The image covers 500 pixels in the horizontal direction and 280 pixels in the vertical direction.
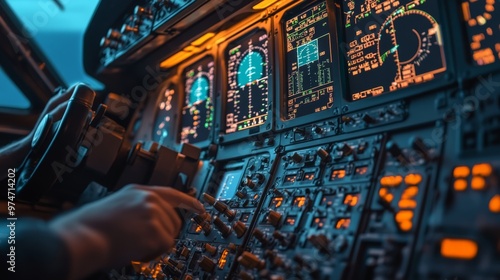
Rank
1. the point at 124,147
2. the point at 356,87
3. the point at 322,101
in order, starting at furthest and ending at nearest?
the point at 124,147, the point at 322,101, the point at 356,87

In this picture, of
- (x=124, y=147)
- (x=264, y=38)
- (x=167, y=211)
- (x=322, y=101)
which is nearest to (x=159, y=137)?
(x=124, y=147)

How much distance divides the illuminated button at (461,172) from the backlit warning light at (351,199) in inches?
14.6

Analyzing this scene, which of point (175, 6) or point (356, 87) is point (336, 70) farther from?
point (175, 6)

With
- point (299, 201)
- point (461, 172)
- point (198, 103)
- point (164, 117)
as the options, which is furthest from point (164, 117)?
point (461, 172)

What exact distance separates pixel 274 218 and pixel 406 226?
2.04 ft

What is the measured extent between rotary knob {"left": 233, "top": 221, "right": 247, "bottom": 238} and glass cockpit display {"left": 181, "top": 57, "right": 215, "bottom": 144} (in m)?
1.10

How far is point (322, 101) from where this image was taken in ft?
6.87

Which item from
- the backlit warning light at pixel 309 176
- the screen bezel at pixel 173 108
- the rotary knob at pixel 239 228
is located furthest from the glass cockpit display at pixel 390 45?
the screen bezel at pixel 173 108

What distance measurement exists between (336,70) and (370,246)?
3.31 ft

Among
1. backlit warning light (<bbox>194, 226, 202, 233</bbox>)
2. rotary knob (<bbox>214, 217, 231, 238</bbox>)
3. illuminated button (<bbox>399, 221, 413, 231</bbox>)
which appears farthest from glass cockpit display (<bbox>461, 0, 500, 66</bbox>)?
backlit warning light (<bbox>194, 226, 202, 233</bbox>)

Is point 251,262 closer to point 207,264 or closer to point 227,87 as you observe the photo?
point 207,264

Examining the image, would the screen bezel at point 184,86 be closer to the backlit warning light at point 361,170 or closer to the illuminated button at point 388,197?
the backlit warning light at point 361,170

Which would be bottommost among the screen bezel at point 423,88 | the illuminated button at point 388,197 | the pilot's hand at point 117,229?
the pilot's hand at point 117,229

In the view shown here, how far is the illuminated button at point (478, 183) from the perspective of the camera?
1.19 metres
